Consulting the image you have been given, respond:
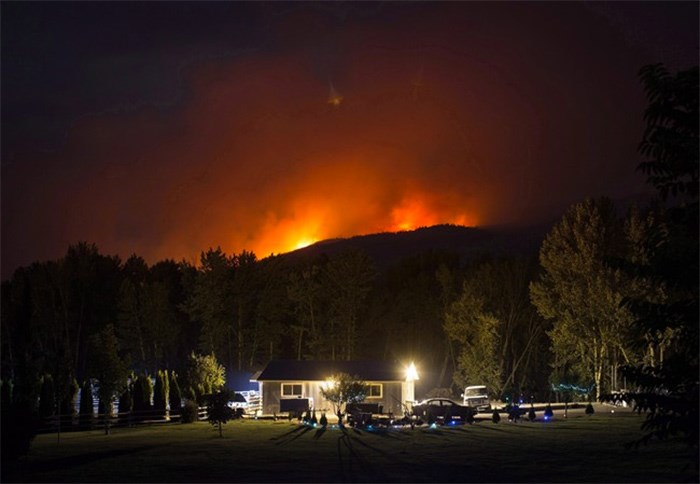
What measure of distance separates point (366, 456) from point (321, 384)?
32620 mm

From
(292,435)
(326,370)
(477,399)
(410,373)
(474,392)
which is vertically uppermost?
(326,370)

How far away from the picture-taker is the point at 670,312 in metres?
15.1

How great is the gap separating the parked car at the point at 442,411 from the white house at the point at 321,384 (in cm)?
722

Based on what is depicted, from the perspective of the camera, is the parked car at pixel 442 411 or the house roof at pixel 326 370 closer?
the parked car at pixel 442 411

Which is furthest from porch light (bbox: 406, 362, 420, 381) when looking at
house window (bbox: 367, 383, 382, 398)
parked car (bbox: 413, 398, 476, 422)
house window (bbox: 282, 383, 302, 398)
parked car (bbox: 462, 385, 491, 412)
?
parked car (bbox: 413, 398, 476, 422)

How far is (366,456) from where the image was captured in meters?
31.5

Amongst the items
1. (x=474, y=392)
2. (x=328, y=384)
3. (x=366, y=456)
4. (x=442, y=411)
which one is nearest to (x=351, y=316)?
(x=474, y=392)

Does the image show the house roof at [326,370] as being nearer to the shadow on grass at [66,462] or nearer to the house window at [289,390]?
the house window at [289,390]

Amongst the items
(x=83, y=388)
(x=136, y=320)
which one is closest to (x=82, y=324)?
(x=136, y=320)

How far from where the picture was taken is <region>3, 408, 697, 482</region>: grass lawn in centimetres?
2542

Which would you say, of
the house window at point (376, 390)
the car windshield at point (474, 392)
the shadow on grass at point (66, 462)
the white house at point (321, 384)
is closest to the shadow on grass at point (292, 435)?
the shadow on grass at point (66, 462)

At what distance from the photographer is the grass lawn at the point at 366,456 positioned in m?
25.4

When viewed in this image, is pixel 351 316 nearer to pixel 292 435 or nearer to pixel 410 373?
pixel 410 373

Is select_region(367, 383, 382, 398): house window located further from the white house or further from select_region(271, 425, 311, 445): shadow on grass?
select_region(271, 425, 311, 445): shadow on grass
